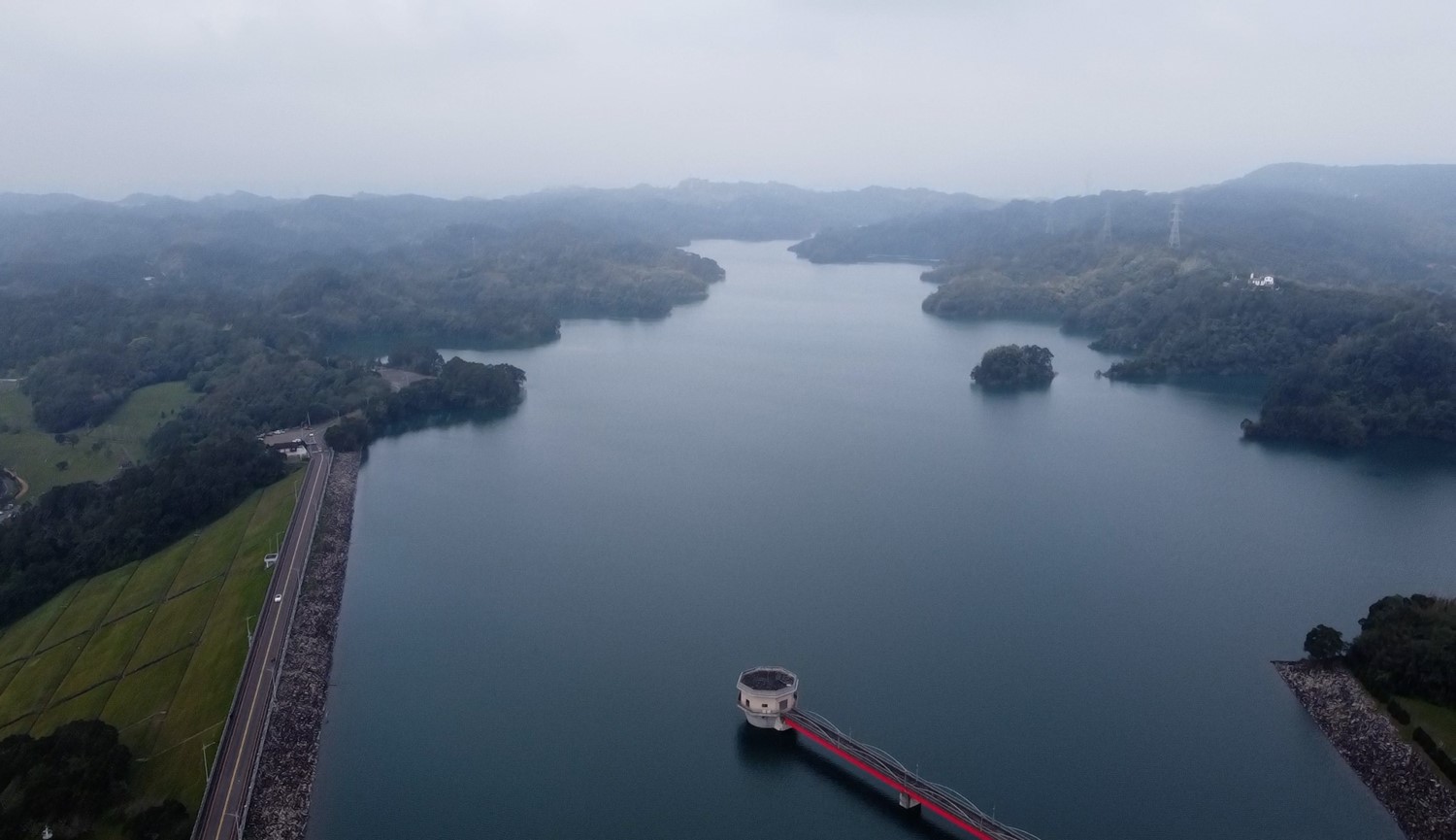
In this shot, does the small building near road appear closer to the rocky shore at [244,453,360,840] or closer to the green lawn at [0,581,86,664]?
the rocky shore at [244,453,360,840]

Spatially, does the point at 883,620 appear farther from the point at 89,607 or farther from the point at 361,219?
the point at 361,219

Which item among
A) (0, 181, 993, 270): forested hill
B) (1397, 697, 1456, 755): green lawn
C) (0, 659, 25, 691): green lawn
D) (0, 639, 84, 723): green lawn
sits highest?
(0, 181, 993, 270): forested hill

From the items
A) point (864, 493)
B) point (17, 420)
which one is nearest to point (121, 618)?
point (864, 493)

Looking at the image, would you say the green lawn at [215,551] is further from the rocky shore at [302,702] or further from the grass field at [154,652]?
the rocky shore at [302,702]

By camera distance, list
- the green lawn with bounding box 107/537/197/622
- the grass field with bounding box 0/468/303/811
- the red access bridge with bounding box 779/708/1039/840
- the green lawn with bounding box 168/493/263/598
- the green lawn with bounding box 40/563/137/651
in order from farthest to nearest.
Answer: the green lawn with bounding box 168/493/263/598 < the green lawn with bounding box 107/537/197/622 < the green lawn with bounding box 40/563/137/651 < the grass field with bounding box 0/468/303/811 < the red access bridge with bounding box 779/708/1039/840

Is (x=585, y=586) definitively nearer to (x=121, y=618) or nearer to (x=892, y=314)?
(x=121, y=618)

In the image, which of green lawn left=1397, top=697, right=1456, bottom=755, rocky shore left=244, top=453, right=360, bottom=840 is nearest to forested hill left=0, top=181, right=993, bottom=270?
rocky shore left=244, top=453, right=360, bottom=840
